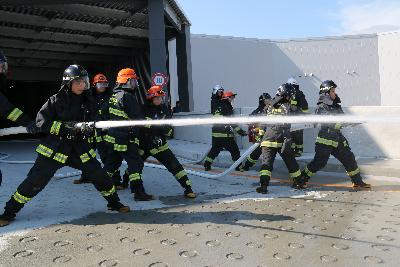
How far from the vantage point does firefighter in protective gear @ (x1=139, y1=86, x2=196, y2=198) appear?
210 inches

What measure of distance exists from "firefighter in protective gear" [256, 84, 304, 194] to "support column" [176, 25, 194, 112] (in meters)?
10.5

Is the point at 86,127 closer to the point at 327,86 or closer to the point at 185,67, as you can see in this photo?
the point at 327,86

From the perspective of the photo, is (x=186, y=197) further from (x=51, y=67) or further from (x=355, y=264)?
(x=51, y=67)

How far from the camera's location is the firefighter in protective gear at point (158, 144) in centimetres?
A: 534

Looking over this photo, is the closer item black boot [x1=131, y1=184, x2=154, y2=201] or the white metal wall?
black boot [x1=131, y1=184, x2=154, y2=201]

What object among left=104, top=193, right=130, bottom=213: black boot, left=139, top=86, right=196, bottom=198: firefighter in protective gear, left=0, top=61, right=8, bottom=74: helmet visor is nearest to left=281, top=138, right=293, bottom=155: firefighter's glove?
left=139, top=86, right=196, bottom=198: firefighter in protective gear

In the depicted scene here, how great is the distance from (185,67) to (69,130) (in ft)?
40.5

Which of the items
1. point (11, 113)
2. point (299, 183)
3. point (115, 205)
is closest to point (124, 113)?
point (115, 205)

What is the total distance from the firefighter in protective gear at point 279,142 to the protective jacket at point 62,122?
2.59m

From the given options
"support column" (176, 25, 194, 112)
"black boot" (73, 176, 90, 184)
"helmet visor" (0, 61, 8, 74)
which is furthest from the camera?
"support column" (176, 25, 194, 112)

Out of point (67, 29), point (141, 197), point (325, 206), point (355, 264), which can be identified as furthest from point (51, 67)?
point (355, 264)

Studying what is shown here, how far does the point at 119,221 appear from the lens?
4074 millimetres

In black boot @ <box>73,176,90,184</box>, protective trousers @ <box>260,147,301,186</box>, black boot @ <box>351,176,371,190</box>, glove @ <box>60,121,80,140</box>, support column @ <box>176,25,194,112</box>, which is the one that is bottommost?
black boot @ <box>351,176,371,190</box>

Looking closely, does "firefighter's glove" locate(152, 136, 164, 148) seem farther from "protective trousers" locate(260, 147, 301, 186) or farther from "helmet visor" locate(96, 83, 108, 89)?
"helmet visor" locate(96, 83, 108, 89)
